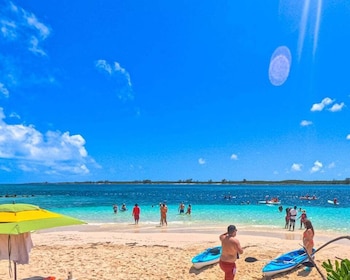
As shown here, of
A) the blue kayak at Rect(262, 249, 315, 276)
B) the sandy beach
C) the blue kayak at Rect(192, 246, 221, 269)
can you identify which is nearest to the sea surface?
the sandy beach

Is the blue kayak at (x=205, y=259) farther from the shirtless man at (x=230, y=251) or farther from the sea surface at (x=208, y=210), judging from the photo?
the sea surface at (x=208, y=210)

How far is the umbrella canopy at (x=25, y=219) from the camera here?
572cm

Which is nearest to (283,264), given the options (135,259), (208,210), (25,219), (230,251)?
(230,251)

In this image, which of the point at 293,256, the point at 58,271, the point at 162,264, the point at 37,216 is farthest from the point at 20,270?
the point at 293,256

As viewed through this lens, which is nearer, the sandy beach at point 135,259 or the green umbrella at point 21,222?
the green umbrella at point 21,222

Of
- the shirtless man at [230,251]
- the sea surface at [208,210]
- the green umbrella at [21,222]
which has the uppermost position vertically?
the green umbrella at [21,222]

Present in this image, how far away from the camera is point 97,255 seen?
12.1m

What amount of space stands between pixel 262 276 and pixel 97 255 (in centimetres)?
588

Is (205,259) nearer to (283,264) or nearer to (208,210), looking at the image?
(283,264)

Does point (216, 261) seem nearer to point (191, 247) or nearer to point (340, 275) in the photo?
point (191, 247)

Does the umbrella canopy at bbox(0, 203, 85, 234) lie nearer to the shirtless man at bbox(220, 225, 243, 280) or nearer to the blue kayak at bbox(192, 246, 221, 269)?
the shirtless man at bbox(220, 225, 243, 280)

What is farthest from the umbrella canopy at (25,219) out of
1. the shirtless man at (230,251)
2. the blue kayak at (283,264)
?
the blue kayak at (283,264)

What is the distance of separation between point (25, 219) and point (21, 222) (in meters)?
0.14

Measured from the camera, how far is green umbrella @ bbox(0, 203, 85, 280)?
5.73 meters
